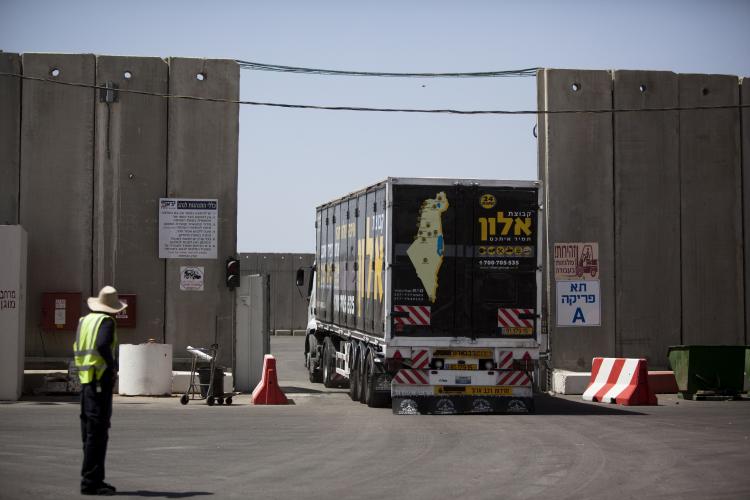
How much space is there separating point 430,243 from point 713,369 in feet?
24.8

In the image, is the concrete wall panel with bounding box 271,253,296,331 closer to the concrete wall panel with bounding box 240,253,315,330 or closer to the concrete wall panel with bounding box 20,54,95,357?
the concrete wall panel with bounding box 240,253,315,330

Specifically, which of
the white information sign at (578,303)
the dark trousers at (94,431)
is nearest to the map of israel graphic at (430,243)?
the white information sign at (578,303)

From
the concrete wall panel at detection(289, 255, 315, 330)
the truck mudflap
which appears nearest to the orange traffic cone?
the truck mudflap

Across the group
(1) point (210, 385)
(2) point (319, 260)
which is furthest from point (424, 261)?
(2) point (319, 260)

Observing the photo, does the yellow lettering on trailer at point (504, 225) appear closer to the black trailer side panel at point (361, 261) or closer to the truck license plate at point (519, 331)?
the truck license plate at point (519, 331)

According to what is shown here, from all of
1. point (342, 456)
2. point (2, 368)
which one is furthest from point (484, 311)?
point (2, 368)

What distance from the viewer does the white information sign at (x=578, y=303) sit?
2689 cm

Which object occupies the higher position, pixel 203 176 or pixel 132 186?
pixel 203 176

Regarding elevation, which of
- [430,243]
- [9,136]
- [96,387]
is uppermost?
[9,136]

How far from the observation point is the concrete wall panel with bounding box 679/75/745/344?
27.5 metres

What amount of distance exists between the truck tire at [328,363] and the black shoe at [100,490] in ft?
50.8

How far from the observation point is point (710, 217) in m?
27.7

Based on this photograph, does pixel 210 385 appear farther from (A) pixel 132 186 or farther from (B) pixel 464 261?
(A) pixel 132 186

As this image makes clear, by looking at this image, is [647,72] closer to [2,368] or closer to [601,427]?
[601,427]
